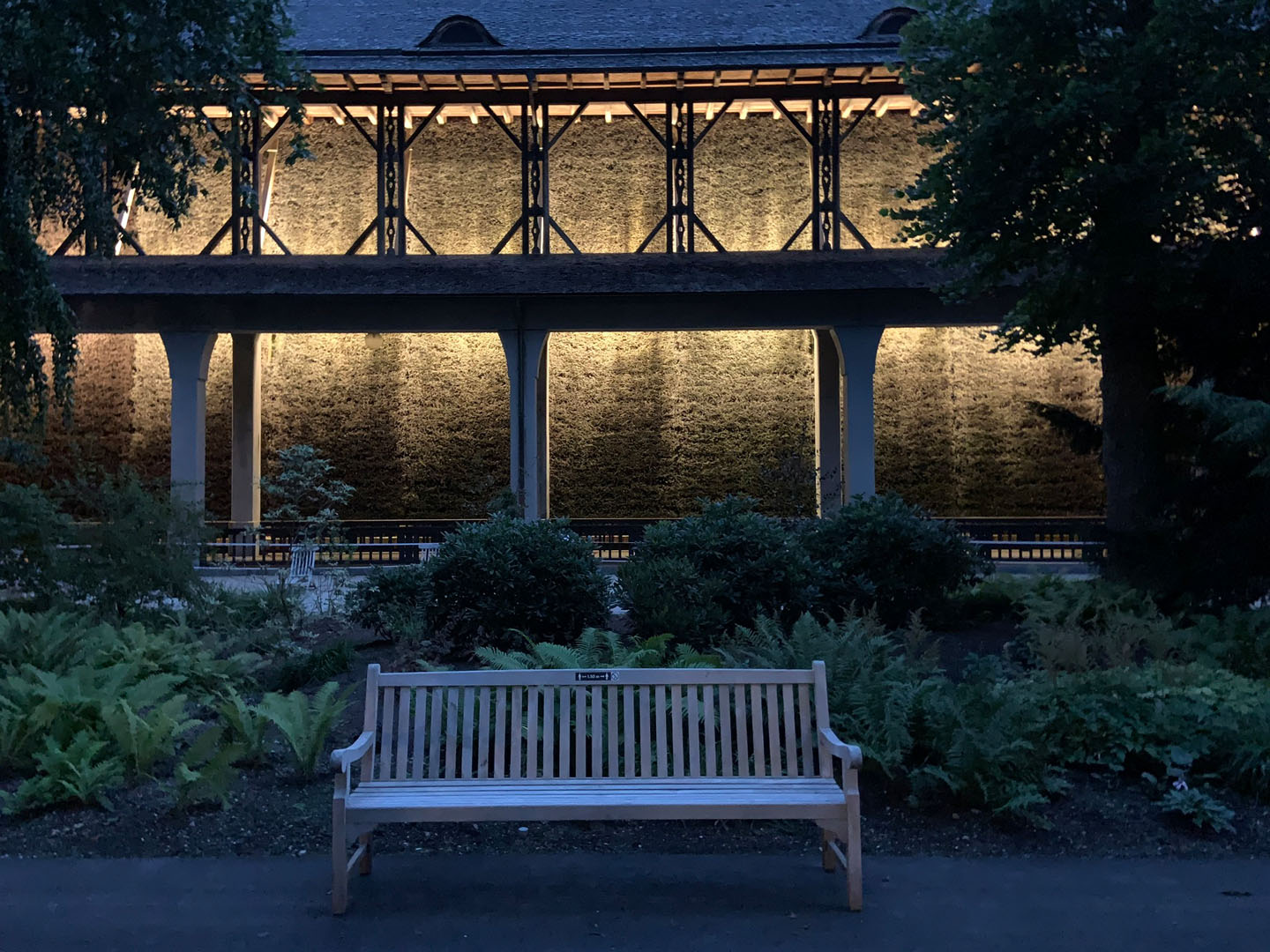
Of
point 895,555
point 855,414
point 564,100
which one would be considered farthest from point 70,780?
point 564,100

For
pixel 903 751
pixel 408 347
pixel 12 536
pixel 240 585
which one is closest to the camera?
pixel 903 751

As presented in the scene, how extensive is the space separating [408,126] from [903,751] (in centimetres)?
2265

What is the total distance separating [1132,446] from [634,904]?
8285 millimetres

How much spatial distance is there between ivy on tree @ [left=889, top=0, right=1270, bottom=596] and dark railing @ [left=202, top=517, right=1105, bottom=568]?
792cm

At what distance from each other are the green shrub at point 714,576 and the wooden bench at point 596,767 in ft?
10.8

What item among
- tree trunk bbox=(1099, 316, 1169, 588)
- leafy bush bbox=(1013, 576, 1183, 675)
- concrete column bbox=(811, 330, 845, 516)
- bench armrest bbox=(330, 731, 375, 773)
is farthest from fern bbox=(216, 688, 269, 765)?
concrete column bbox=(811, 330, 845, 516)

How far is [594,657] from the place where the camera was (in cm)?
726

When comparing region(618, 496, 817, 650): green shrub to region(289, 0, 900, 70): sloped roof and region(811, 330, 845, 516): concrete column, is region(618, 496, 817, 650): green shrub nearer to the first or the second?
region(289, 0, 900, 70): sloped roof

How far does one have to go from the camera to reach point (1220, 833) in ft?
17.8

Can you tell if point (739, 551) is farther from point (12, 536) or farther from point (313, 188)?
point (313, 188)

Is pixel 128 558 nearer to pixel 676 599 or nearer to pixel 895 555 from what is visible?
pixel 676 599

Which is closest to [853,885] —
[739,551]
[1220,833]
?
[1220,833]

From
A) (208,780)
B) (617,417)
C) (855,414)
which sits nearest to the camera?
(208,780)

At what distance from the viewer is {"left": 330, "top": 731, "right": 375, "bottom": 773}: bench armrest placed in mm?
4516
